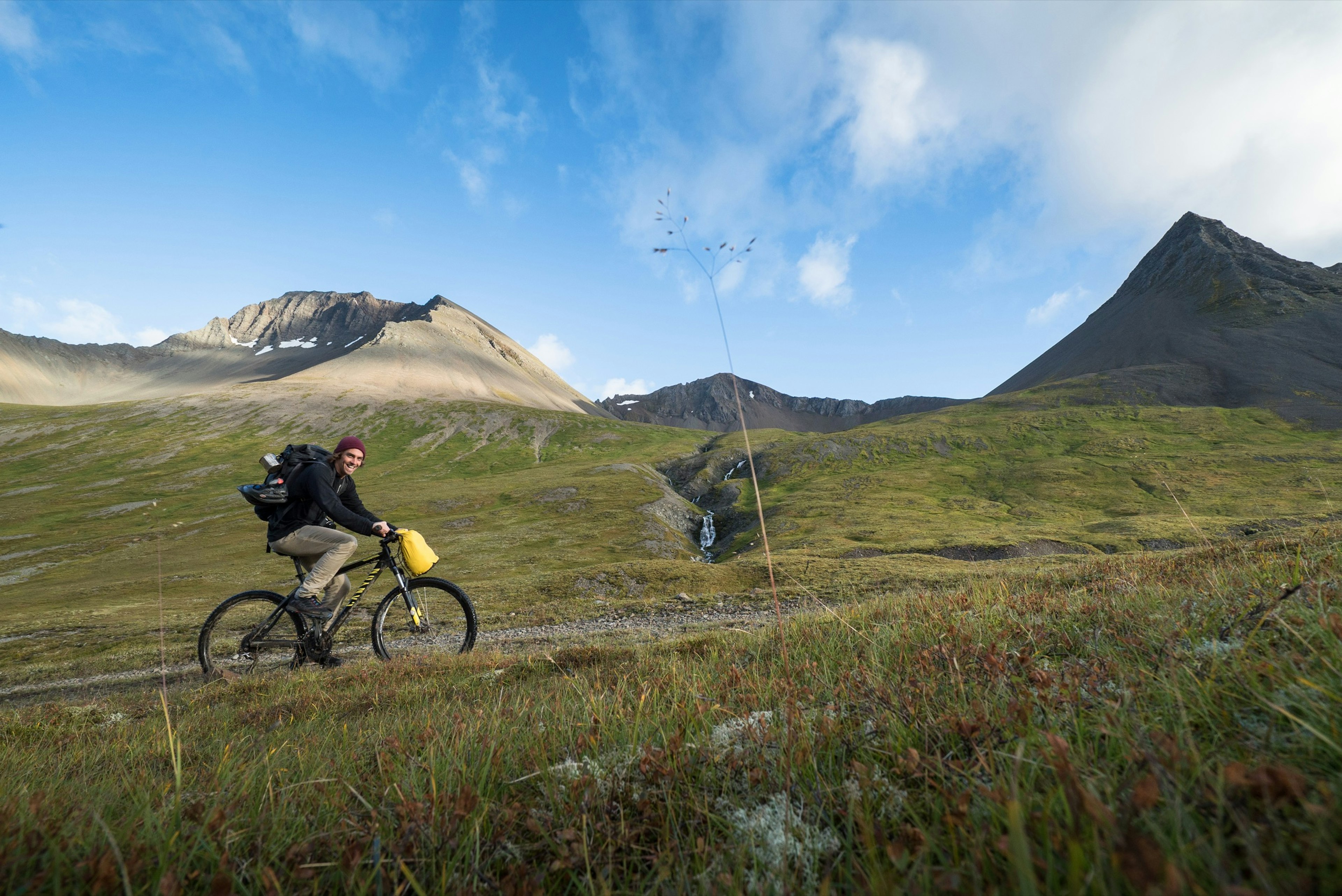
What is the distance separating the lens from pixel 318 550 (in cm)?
929

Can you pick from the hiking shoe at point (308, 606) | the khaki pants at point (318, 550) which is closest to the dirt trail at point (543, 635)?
the hiking shoe at point (308, 606)

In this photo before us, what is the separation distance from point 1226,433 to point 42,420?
26369cm

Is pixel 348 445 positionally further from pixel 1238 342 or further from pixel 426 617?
pixel 1238 342

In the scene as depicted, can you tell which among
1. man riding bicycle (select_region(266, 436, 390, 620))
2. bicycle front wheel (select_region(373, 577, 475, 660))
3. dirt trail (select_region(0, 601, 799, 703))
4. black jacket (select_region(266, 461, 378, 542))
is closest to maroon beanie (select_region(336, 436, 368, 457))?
man riding bicycle (select_region(266, 436, 390, 620))

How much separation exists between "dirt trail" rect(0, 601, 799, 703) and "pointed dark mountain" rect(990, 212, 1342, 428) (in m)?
136

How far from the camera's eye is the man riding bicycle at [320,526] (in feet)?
29.7

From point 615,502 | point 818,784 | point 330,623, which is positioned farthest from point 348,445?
point 615,502

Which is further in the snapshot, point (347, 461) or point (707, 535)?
point (707, 535)

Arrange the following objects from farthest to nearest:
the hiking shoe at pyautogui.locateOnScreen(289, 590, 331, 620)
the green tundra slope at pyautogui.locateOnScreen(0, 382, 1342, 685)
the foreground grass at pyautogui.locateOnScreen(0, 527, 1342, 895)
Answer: the green tundra slope at pyautogui.locateOnScreen(0, 382, 1342, 685)
the hiking shoe at pyautogui.locateOnScreen(289, 590, 331, 620)
the foreground grass at pyautogui.locateOnScreen(0, 527, 1342, 895)

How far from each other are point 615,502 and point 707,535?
39.7 feet

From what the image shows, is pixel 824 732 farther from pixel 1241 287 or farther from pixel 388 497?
pixel 1241 287

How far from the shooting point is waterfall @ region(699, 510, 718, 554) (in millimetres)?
64562

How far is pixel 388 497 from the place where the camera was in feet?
268

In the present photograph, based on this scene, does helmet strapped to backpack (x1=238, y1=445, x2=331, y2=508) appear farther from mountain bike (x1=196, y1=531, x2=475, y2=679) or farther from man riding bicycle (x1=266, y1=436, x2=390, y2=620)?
mountain bike (x1=196, y1=531, x2=475, y2=679)
